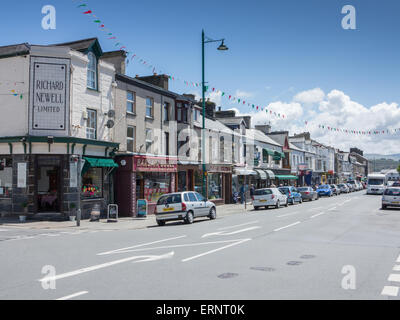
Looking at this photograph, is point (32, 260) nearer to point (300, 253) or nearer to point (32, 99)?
point (300, 253)

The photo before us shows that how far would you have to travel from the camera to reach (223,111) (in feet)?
167

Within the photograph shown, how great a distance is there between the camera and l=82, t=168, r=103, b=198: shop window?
2355 cm

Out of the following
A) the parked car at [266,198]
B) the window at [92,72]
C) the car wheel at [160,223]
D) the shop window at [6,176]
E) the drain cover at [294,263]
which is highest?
the window at [92,72]

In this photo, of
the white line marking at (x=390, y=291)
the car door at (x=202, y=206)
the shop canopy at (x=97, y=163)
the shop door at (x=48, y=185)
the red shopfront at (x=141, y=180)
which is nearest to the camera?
the white line marking at (x=390, y=291)

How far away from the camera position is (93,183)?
24.3 metres

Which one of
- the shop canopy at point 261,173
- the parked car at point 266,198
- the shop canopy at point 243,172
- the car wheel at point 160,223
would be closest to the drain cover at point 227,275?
the car wheel at point 160,223

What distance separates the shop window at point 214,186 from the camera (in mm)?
36719

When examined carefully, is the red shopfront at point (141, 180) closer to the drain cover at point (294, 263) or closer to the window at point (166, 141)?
the window at point (166, 141)

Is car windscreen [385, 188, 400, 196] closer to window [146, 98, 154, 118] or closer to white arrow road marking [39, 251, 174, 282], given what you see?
window [146, 98, 154, 118]

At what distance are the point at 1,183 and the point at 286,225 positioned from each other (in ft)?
50.6

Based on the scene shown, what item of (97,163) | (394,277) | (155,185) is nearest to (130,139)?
(155,185)

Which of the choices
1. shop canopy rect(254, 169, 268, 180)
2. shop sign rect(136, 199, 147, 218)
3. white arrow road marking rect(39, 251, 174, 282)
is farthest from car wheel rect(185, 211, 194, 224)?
shop canopy rect(254, 169, 268, 180)

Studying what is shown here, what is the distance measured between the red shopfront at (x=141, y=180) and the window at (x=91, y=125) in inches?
103

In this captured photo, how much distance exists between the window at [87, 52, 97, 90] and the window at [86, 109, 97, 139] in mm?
1450
